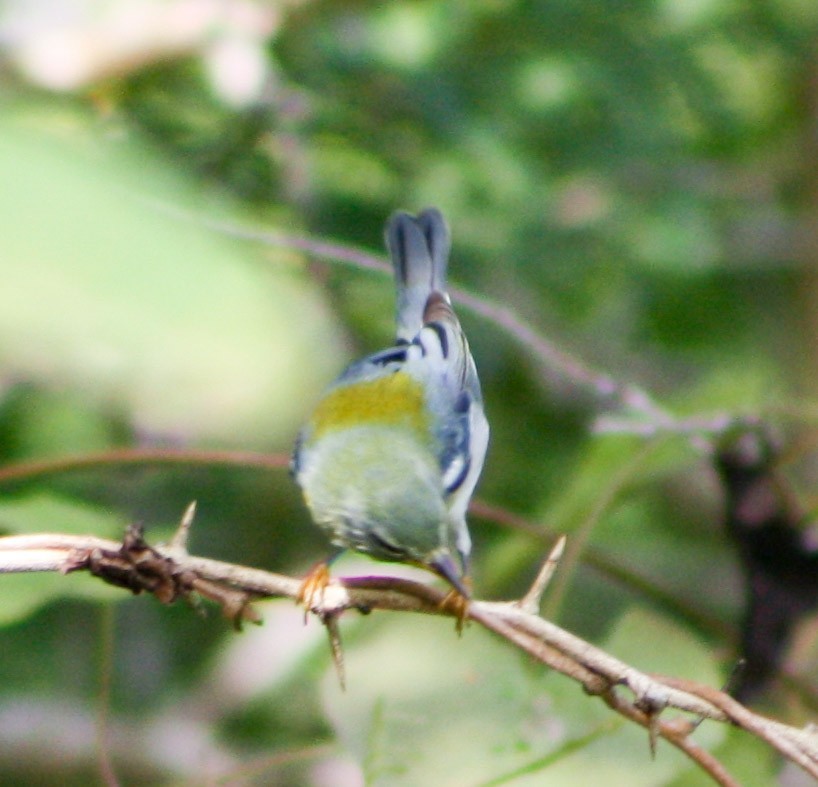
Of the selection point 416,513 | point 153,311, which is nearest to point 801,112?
point 416,513

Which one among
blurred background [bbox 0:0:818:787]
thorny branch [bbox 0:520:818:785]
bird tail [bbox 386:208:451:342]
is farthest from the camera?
bird tail [bbox 386:208:451:342]

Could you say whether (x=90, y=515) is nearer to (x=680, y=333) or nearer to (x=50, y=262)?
(x=50, y=262)

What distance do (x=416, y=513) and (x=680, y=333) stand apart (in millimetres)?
2155

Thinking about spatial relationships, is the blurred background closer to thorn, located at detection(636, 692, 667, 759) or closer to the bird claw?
the bird claw

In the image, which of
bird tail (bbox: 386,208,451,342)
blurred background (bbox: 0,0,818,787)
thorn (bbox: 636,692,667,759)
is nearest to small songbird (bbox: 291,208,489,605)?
bird tail (bbox: 386,208,451,342)

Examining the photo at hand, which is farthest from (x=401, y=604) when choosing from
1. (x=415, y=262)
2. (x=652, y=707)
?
(x=415, y=262)

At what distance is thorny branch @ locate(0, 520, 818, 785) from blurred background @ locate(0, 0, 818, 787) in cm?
47

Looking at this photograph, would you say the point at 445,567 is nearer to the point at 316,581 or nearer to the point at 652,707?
the point at 316,581

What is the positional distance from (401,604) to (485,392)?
201cm

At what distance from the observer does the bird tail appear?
76.8 inches

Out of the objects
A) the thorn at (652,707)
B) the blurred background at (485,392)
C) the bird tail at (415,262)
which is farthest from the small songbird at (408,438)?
the thorn at (652,707)

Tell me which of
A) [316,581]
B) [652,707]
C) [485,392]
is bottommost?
[652,707]

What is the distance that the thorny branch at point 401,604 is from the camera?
0.88m

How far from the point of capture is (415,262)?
195cm
